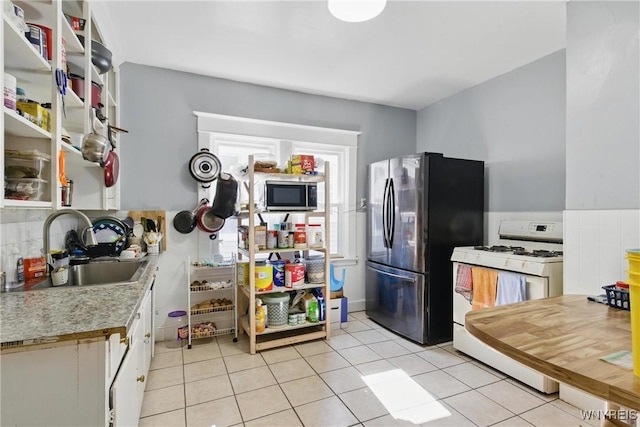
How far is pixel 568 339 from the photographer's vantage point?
838 millimetres

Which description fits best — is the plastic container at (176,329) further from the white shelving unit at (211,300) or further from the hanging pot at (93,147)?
the hanging pot at (93,147)

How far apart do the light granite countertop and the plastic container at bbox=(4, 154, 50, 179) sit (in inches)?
20.5

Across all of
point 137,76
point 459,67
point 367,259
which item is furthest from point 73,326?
point 459,67

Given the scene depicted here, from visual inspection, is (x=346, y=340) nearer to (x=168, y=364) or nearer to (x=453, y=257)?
(x=453, y=257)

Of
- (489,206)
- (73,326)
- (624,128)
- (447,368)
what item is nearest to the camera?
(73,326)

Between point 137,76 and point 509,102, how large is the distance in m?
3.46

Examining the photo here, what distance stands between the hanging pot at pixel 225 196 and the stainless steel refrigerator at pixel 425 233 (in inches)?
59.6

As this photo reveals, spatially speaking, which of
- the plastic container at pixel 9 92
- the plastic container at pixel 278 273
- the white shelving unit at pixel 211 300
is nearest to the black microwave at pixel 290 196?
the plastic container at pixel 278 273

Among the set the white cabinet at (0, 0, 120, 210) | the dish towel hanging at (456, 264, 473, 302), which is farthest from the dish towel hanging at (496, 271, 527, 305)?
the white cabinet at (0, 0, 120, 210)

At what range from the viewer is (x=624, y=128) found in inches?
69.4

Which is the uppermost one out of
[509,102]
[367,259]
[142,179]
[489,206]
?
[509,102]

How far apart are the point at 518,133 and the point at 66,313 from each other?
345cm

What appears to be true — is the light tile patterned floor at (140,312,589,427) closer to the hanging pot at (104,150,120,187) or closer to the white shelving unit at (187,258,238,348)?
the white shelving unit at (187,258,238,348)

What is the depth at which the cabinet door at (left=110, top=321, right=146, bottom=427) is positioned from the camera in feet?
3.71
